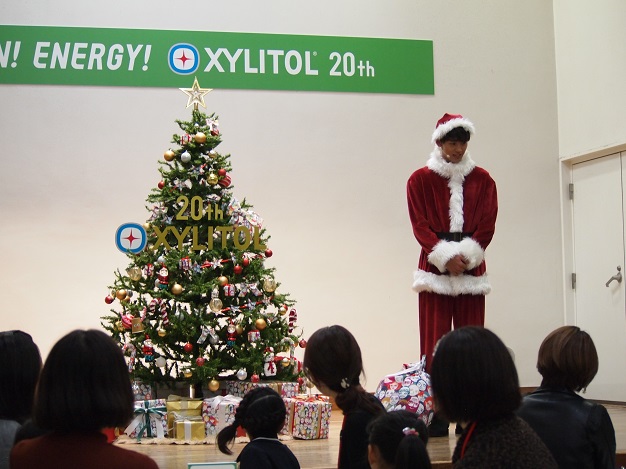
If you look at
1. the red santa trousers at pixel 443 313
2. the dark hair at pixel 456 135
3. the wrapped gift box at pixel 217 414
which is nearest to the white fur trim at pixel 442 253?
the red santa trousers at pixel 443 313

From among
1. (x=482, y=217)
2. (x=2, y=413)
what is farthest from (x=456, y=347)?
(x=482, y=217)

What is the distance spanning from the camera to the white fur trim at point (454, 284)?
4.70 m

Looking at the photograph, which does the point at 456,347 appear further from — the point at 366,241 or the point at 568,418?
the point at 366,241

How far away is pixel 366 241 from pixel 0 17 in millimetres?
3321

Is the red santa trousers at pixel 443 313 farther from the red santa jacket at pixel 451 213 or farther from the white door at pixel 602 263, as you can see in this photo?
the white door at pixel 602 263

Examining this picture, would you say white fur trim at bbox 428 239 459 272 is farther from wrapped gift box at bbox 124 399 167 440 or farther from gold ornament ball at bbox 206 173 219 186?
wrapped gift box at bbox 124 399 167 440

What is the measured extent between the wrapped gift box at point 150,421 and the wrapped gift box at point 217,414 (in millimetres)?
224

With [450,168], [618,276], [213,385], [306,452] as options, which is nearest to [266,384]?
[213,385]

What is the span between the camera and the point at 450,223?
4.77 m

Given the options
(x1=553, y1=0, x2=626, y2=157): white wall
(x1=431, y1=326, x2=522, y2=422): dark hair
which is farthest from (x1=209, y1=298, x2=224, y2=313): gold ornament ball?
(x1=553, y1=0, x2=626, y2=157): white wall

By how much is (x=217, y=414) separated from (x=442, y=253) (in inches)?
58.9

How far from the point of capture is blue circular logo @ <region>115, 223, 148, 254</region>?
5059 millimetres

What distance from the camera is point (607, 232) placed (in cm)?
684

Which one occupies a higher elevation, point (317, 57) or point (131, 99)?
point (317, 57)
